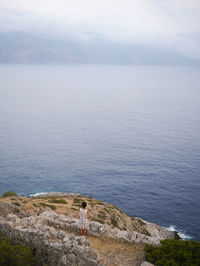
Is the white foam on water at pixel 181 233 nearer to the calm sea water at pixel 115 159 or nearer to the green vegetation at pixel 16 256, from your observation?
the calm sea water at pixel 115 159

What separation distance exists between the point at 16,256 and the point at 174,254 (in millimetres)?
13213

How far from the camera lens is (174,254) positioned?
23219mm

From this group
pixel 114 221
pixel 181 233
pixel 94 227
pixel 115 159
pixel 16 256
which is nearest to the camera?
pixel 16 256

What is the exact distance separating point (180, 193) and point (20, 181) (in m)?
44.4

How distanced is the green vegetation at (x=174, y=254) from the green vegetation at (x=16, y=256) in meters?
9.95

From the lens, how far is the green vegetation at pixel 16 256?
18.7 m

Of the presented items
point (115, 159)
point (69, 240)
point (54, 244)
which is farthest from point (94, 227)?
point (115, 159)

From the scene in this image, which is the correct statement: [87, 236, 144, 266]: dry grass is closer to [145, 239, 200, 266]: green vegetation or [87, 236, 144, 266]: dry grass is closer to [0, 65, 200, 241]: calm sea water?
[145, 239, 200, 266]: green vegetation

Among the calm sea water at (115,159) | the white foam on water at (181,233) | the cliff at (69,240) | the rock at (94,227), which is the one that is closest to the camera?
the cliff at (69,240)

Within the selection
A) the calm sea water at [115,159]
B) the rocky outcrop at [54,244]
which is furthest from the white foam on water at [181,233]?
the rocky outcrop at [54,244]

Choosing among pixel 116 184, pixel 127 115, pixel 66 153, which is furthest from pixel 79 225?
pixel 127 115

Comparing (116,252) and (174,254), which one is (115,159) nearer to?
(116,252)

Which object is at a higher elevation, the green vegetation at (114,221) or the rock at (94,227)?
the rock at (94,227)

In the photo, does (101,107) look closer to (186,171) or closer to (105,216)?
(186,171)
